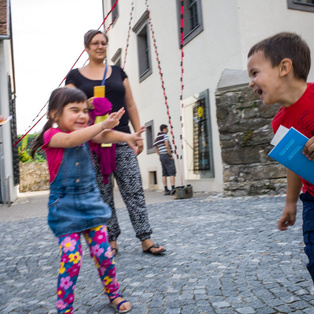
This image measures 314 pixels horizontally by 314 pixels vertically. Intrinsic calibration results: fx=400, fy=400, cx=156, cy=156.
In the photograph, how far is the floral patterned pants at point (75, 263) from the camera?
6.41 feet

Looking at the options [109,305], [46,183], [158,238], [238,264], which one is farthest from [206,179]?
[46,183]

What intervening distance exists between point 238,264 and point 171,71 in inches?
353

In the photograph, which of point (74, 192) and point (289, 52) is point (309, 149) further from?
point (74, 192)

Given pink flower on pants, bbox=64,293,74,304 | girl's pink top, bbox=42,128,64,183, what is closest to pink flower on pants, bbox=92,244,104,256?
pink flower on pants, bbox=64,293,74,304

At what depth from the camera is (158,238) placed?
13.3 feet

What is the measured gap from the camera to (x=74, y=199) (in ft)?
6.75

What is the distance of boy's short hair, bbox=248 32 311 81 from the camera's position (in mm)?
1605

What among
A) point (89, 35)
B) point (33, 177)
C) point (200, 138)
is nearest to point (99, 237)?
point (89, 35)

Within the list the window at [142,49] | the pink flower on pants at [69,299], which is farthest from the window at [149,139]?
the pink flower on pants at [69,299]

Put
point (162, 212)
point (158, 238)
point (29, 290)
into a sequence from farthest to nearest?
point (162, 212)
point (158, 238)
point (29, 290)

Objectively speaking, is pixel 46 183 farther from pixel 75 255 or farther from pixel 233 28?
pixel 75 255

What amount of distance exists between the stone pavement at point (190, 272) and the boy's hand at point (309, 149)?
90 cm

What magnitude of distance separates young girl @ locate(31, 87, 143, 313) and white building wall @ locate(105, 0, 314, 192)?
6.29 metres

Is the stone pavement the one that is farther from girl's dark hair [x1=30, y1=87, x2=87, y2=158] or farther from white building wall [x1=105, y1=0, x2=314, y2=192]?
white building wall [x1=105, y1=0, x2=314, y2=192]
